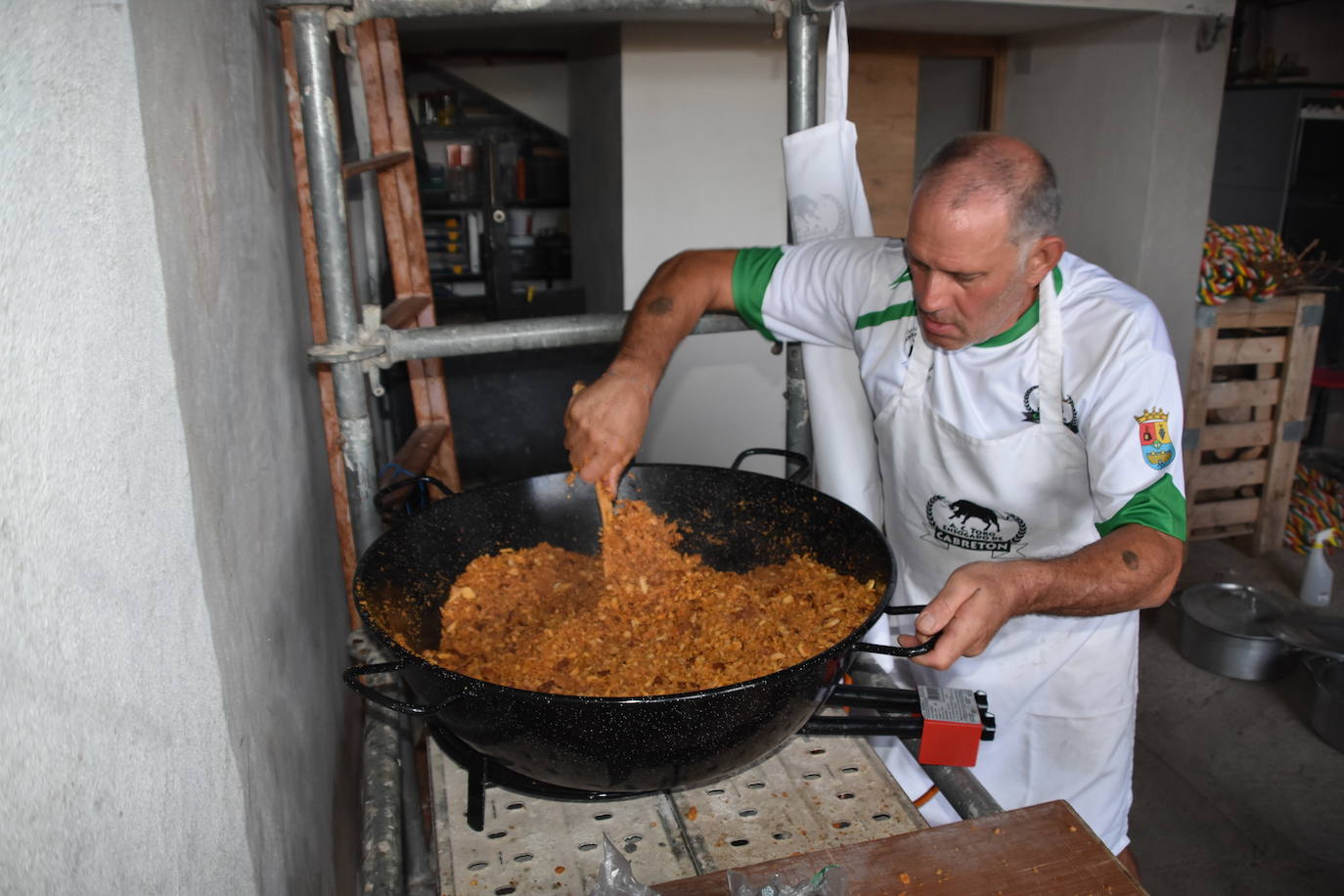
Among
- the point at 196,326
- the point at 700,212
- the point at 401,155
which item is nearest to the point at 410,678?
the point at 196,326

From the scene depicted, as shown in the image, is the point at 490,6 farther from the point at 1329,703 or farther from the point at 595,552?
the point at 1329,703

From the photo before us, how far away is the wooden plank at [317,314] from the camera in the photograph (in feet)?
4.75

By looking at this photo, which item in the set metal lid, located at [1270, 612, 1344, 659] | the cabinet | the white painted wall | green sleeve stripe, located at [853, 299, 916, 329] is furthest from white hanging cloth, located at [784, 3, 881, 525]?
the cabinet

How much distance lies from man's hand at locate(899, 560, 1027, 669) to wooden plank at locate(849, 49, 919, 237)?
3.11m

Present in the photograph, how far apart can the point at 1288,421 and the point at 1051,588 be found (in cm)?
350

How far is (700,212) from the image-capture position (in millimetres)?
3918

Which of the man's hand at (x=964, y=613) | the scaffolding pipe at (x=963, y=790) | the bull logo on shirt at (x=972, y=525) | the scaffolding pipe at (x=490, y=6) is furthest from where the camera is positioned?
the bull logo on shirt at (x=972, y=525)

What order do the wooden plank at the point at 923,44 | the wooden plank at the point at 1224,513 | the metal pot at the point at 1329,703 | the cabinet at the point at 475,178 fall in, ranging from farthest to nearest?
the cabinet at the point at 475,178
the wooden plank at the point at 1224,513
the wooden plank at the point at 923,44
the metal pot at the point at 1329,703

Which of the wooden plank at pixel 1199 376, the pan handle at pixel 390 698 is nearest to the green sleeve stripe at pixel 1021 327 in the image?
the pan handle at pixel 390 698

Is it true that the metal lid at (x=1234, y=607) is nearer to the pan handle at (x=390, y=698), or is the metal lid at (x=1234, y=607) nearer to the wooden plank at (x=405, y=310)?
the wooden plank at (x=405, y=310)

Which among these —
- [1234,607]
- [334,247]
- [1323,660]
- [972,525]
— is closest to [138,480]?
[334,247]

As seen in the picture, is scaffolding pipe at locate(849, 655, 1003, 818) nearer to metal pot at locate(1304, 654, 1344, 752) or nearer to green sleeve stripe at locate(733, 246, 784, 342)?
green sleeve stripe at locate(733, 246, 784, 342)

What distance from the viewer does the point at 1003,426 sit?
1.53 meters

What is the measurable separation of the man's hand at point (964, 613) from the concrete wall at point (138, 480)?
67 centimetres
